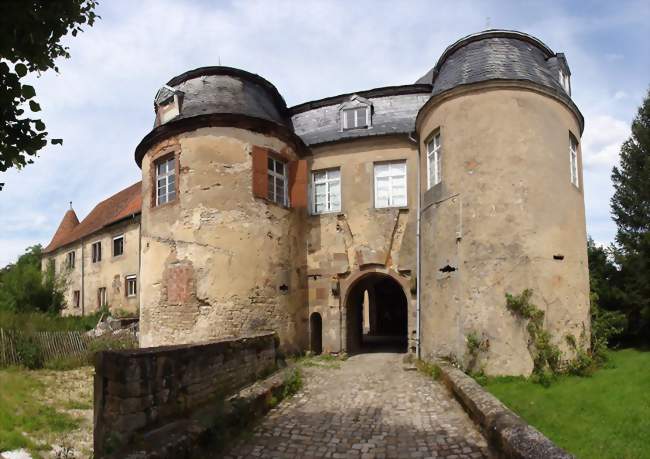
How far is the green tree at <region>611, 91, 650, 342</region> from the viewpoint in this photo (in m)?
13.9

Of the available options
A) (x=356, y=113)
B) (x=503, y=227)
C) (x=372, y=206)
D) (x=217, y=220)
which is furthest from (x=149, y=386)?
(x=356, y=113)

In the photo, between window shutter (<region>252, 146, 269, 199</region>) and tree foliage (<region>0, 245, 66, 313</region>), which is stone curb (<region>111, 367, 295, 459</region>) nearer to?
window shutter (<region>252, 146, 269, 199</region>)

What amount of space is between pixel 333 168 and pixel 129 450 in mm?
10995

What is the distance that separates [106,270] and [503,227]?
22996 millimetres

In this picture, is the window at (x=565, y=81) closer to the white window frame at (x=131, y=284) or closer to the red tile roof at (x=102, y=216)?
the red tile roof at (x=102, y=216)

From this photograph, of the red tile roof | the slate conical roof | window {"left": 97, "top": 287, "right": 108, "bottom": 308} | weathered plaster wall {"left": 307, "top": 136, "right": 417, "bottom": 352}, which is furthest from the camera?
the slate conical roof

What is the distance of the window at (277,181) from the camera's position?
14183 mm

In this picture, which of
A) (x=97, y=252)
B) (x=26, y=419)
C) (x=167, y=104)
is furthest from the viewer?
(x=97, y=252)

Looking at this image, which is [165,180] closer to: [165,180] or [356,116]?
[165,180]

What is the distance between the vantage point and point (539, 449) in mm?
4945

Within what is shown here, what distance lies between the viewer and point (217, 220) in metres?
12.9

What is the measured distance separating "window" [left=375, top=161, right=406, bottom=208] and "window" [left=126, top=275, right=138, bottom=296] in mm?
15492

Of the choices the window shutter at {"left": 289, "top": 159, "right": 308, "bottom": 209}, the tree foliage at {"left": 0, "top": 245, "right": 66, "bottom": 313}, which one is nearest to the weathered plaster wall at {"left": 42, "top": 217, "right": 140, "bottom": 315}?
the tree foliage at {"left": 0, "top": 245, "right": 66, "bottom": 313}

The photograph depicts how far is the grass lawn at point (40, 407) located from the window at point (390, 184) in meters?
9.35
